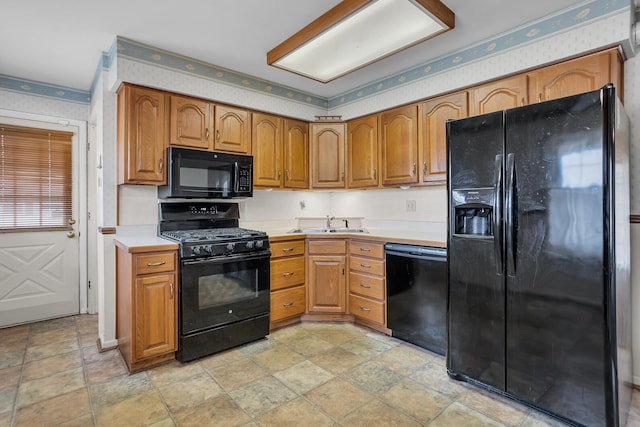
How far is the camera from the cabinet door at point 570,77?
2096 mm

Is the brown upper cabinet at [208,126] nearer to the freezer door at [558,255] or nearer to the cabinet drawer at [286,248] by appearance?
the cabinet drawer at [286,248]

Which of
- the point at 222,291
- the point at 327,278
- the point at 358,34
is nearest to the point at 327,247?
the point at 327,278

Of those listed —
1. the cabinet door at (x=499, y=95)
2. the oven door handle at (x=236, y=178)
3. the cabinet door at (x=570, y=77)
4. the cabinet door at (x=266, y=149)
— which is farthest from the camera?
the cabinet door at (x=266, y=149)

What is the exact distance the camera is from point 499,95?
2.55 m

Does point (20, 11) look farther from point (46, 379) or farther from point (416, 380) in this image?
point (416, 380)

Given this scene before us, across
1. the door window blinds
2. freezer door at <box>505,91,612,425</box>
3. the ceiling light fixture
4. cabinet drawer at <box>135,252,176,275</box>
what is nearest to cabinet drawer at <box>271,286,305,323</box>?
cabinet drawer at <box>135,252,176,275</box>

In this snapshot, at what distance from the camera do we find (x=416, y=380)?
2.24 metres

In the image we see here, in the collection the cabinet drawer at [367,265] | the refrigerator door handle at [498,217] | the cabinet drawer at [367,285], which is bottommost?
the cabinet drawer at [367,285]

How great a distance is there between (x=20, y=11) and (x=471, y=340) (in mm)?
3690

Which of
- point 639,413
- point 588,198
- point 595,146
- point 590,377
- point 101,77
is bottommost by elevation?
point 639,413

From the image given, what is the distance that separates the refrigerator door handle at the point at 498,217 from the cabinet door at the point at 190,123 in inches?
93.2

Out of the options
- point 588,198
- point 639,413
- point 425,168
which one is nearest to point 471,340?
point 639,413

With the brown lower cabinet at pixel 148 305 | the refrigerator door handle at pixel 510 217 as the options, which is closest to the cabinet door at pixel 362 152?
the refrigerator door handle at pixel 510 217

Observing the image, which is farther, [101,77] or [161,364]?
[101,77]
